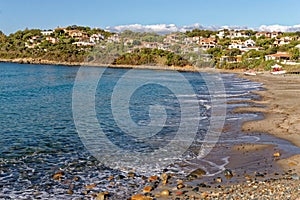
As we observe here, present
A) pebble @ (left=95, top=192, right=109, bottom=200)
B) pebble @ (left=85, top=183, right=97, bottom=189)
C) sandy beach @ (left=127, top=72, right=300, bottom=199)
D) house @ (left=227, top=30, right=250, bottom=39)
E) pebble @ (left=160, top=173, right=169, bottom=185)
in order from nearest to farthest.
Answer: sandy beach @ (left=127, top=72, right=300, bottom=199) < pebble @ (left=95, top=192, right=109, bottom=200) < pebble @ (left=85, top=183, right=97, bottom=189) < pebble @ (left=160, top=173, right=169, bottom=185) < house @ (left=227, top=30, right=250, bottom=39)

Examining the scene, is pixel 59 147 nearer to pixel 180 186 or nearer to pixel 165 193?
pixel 180 186

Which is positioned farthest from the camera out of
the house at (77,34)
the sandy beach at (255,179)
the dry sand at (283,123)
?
the house at (77,34)

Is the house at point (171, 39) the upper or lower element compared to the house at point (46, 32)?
lower

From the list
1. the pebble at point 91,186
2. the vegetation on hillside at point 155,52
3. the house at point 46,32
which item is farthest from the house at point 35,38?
the pebble at point 91,186

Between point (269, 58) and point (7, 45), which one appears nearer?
point (269, 58)

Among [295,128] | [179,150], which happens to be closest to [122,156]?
[179,150]

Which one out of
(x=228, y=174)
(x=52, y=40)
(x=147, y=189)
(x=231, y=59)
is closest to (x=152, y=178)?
(x=147, y=189)

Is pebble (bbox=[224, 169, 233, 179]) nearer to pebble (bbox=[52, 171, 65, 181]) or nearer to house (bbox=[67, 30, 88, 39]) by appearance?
pebble (bbox=[52, 171, 65, 181])

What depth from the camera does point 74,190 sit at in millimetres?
9281

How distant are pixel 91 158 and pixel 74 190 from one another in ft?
10.5

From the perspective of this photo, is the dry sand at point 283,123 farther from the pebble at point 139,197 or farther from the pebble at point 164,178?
the pebble at point 139,197

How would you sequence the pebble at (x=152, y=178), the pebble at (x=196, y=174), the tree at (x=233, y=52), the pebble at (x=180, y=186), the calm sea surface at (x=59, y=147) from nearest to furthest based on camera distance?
the pebble at (x=180, y=186), the calm sea surface at (x=59, y=147), the pebble at (x=152, y=178), the pebble at (x=196, y=174), the tree at (x=233, y=52)

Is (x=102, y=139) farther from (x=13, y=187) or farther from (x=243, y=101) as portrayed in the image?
(x=243, y=101)

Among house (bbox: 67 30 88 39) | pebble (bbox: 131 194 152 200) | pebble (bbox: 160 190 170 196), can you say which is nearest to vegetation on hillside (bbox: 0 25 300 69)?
house (bbox: 67 30 88 39)
